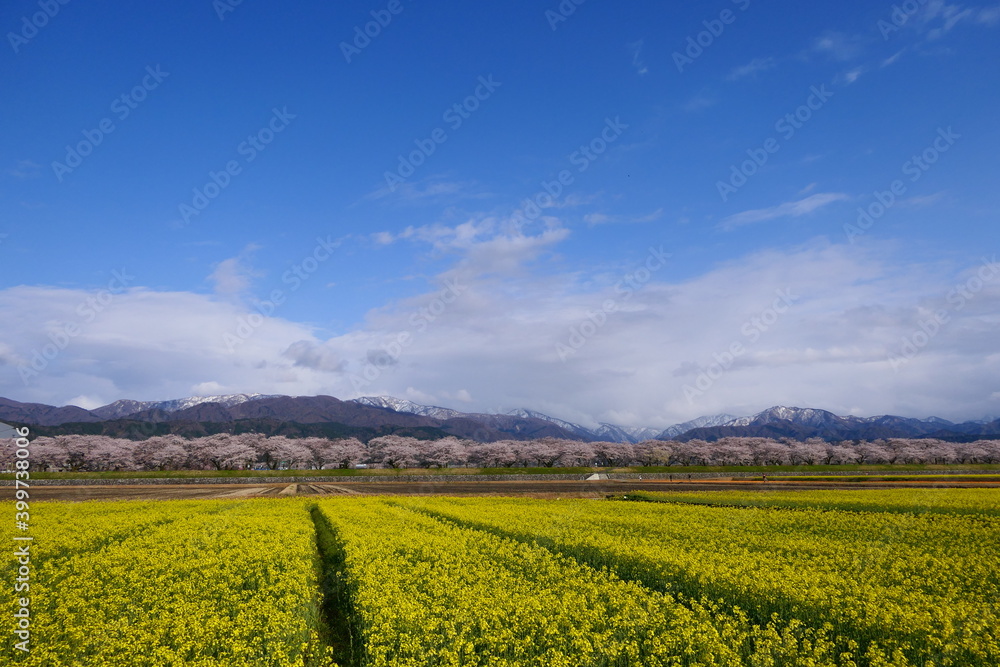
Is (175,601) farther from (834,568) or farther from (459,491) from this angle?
(459,491)

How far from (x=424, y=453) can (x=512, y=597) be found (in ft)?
436

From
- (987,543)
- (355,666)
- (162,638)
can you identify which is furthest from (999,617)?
(162,638)

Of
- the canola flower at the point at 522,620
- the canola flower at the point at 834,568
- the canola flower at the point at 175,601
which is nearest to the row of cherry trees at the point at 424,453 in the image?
the canola flower at the point at 834,568

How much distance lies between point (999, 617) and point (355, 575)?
15688 millimetres

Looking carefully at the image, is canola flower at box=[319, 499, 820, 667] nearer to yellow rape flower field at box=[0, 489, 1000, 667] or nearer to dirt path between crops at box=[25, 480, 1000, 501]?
yellow rape flower field at box=[0, 489, 1000, 667]

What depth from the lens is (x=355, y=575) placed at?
14.5m

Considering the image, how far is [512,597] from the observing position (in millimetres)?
11961

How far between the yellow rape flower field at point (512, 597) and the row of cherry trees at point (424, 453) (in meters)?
119

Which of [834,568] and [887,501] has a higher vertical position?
[834,568]

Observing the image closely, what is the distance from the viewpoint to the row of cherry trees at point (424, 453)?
420 feet

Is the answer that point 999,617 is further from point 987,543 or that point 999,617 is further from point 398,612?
point 398,612

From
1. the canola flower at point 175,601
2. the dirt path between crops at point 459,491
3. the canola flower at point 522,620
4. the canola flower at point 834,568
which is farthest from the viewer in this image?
the dirt path between crops at point 459,491

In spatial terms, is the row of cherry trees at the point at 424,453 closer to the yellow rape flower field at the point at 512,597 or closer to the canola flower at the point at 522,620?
the yellow rape flower field at the point at 512,597

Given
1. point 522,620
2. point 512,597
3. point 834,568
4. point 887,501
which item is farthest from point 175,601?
point 887,501
